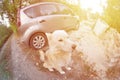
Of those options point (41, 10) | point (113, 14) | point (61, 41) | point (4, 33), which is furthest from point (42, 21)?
point (113, 14)

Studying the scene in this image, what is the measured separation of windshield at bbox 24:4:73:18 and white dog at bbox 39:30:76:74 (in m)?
0.15

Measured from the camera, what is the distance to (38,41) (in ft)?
14.6

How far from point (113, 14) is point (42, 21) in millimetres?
493

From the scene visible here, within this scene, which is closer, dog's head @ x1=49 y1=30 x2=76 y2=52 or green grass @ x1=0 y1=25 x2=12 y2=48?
dog's head @ x1=49 y1=30 x2=76 y2=52

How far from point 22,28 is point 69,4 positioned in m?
0.37

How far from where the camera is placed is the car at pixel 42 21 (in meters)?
4.47

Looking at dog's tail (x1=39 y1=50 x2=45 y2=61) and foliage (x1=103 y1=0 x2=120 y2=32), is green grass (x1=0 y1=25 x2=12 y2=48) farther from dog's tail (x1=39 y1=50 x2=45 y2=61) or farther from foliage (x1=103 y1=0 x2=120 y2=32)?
foliage (x1=103 y1=0 x2=120 y2=32)

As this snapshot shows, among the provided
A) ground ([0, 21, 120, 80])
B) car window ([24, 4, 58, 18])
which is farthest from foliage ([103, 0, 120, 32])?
car window ([24, 4, 58, 18])

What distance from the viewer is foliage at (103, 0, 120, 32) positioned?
4480 millimetres

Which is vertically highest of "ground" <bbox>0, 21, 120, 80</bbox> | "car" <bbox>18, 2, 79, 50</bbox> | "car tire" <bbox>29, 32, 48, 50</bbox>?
"car" <bbox>18, 2, 79, 50</bbox>

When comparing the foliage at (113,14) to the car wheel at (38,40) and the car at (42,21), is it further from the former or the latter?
the car wheel at (38,40)

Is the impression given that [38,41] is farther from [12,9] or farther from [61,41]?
[12,9]

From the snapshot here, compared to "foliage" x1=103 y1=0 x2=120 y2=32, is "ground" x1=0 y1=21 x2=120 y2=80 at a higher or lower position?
lower

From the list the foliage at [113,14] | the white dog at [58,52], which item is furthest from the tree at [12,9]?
→ the foliage at [113,14]
